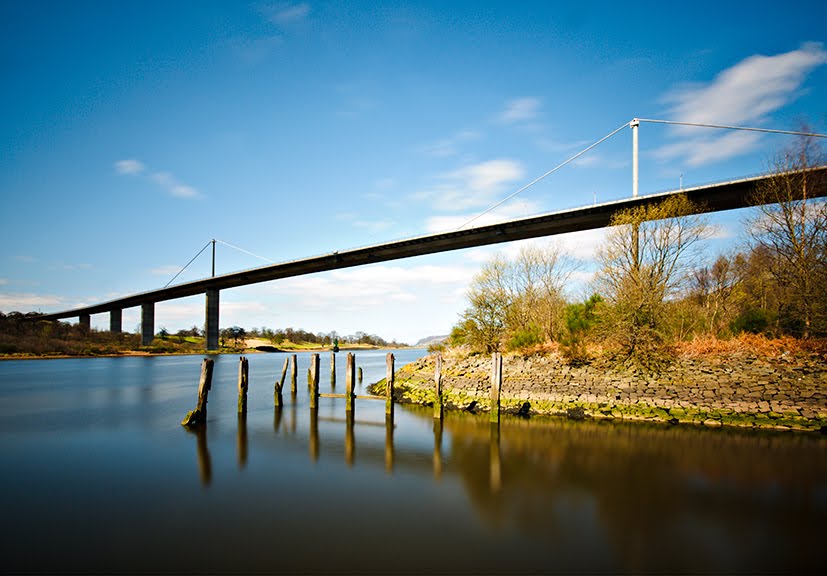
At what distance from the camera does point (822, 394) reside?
13.6 meters

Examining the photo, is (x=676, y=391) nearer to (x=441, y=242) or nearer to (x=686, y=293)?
(x=686, y=293)

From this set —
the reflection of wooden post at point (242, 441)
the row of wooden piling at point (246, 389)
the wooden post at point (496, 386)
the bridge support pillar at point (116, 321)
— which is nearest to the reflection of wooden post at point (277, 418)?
the row of wooden piling at point (246, 389)

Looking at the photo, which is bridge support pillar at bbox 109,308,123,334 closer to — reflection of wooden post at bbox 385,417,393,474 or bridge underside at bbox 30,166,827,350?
bridge underside at bbox 30,166,827,350

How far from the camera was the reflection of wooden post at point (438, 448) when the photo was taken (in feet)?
33.8

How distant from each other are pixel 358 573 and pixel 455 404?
41.5ft

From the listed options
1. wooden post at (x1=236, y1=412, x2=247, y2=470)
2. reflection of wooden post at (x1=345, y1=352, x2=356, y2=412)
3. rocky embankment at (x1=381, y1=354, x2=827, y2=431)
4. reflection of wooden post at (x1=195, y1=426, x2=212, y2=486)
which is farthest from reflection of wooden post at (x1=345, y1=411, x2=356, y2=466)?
rocky embankment at (x1=381, y1=354, x2=827, y2=431)

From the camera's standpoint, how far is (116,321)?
72.4m

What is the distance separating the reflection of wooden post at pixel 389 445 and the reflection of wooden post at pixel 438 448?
3.53 ft

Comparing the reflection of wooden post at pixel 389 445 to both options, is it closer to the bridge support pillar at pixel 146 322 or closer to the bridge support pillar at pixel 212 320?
the bridge support pillar at pixel 212 320

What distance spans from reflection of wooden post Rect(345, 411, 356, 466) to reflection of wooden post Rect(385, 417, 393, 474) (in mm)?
887

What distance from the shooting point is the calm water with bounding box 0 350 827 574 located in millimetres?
6328

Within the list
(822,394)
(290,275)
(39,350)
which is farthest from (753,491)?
(39,350)

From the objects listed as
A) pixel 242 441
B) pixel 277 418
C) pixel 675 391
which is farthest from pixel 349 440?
pixel 675 391

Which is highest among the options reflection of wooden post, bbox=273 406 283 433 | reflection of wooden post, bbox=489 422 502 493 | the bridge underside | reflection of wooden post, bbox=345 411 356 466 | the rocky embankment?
the bridge underside
